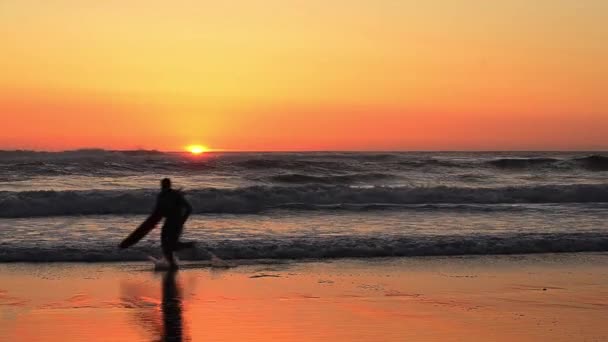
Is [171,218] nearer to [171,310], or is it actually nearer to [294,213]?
[171,310]

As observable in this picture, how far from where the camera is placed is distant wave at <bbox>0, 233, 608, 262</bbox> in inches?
583

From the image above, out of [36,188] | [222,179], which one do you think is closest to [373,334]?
[36,188]

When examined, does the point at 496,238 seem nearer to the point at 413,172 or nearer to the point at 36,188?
the point at 36,188

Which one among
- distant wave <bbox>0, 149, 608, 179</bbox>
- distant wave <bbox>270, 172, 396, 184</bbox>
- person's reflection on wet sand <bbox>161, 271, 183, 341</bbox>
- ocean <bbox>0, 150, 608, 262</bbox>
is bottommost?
person's reflection on wet sand <bbox>161, 271, 183, 341</bbox>

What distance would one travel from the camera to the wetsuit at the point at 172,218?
13655 millimetres

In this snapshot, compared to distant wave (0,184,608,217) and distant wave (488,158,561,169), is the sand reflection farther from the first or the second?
distant wave (488,158,561,169)

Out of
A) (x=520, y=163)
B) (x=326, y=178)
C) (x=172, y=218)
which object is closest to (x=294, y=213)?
(x=172, y=218)

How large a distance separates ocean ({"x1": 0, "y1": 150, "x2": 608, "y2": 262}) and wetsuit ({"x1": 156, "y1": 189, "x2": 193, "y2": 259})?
140cm

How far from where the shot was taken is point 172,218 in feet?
45.2

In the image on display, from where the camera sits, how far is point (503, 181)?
1549 inches

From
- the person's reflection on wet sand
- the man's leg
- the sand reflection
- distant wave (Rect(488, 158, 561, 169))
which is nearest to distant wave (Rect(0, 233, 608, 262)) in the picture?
the man's leg

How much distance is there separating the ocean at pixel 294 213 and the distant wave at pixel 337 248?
2 centimetres

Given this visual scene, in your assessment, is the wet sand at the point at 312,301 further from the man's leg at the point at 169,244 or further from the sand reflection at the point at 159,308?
the man's leg at the point at 169,244

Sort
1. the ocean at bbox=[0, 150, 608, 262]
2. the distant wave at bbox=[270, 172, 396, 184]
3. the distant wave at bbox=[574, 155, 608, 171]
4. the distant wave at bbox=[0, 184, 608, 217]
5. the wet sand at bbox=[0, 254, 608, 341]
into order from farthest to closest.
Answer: the distant wave at bbox=[574, 155, 608, 171], the distant wave at bbox=[270, 172, 396, 184], the distant wave at bbox=[0, 184, 608, 217], the ocean at bbox=[0, 150, 608, 262], the wet sand at bbox=[0, 254, 608, 341]
